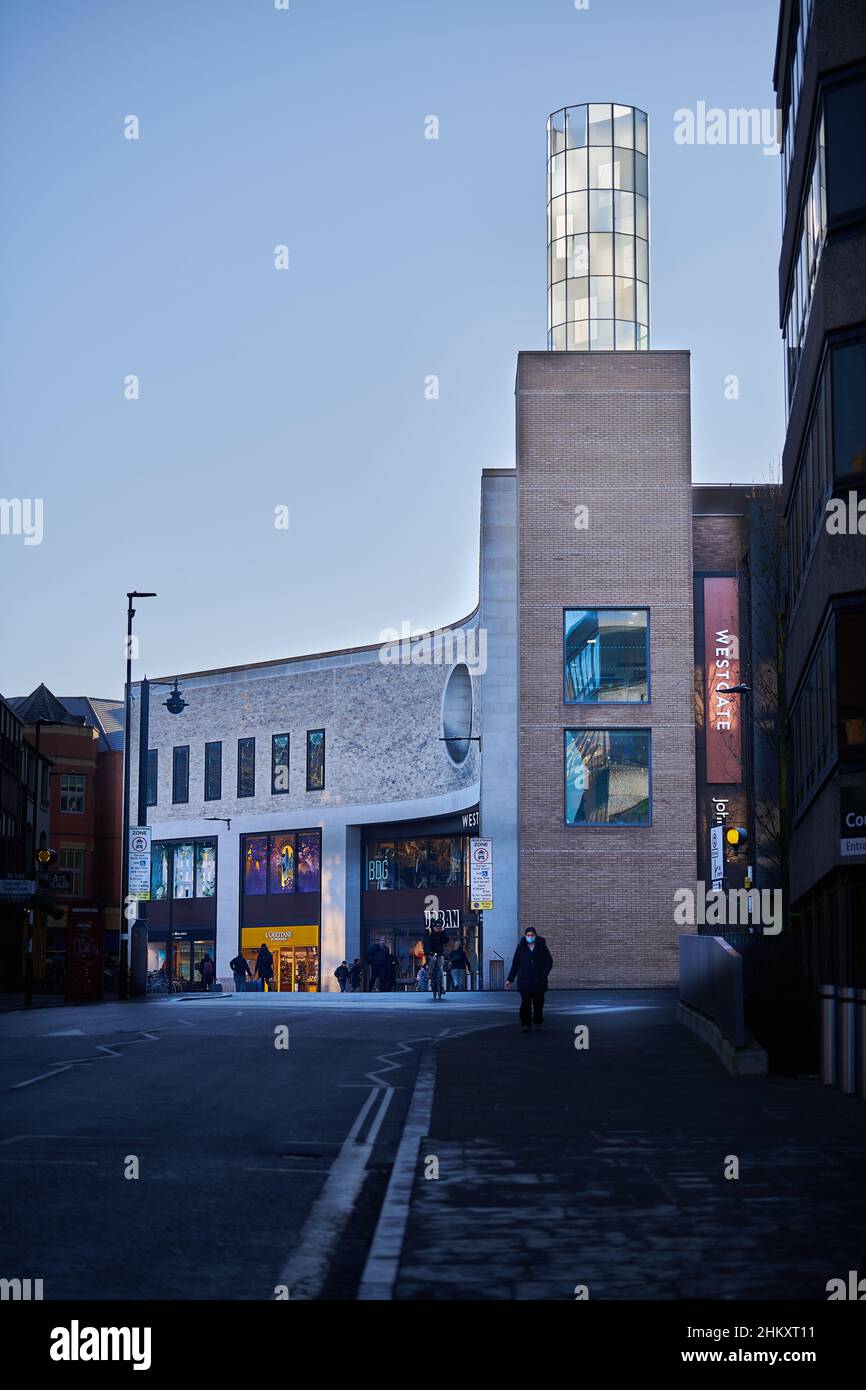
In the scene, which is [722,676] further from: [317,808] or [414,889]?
[317,808]

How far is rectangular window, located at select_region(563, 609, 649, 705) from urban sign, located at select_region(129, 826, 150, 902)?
16001 millimetres

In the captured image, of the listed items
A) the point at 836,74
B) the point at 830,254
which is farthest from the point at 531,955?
the point at 836,74

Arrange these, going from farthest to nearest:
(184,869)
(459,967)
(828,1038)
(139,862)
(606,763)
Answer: (184,869) → (459,967) → (606,763) → (139,862) → (828,1038)

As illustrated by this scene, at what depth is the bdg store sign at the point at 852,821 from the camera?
24875 mm

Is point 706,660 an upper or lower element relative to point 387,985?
upper

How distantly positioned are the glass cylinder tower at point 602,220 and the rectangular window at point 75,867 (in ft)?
113

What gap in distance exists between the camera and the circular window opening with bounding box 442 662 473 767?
220 feet

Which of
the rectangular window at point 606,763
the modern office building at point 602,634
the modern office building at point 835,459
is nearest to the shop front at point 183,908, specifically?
the modern office building at point 602,634

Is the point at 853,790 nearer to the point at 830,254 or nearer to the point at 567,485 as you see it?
the point at 830,254

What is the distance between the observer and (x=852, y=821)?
25016 millimetres

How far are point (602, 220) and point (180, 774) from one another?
33731 mm

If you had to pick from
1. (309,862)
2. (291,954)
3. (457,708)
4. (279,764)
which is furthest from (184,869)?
(457,708)
